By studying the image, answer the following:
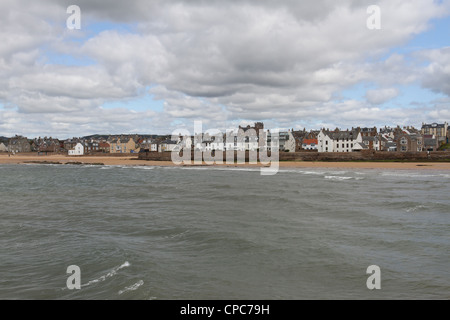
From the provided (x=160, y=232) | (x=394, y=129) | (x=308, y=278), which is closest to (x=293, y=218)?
(x=160, y=232)

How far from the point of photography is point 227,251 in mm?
13992

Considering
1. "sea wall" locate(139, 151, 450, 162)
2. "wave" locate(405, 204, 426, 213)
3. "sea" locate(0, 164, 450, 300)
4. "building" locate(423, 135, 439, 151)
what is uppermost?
"building" locate(423, 135, 439, 151)

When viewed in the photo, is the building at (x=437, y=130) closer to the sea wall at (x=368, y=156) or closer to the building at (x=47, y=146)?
the sea wall at (x=368, y=156)

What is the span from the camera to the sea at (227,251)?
10297mm

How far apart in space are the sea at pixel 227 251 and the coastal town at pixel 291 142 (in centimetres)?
8094

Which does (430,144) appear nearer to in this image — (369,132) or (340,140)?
(369,132)

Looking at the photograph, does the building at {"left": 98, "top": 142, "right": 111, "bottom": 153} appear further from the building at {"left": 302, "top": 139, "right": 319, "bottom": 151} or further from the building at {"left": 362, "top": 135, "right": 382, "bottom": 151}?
the building at {"left": 362, "top": 135, "right": 382, "bottom": 151}

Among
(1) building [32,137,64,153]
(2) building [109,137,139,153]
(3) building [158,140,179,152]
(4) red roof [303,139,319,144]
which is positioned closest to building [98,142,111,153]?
(2) building [109,137,139,153]

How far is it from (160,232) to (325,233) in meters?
7.72

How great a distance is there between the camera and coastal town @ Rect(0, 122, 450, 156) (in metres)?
110

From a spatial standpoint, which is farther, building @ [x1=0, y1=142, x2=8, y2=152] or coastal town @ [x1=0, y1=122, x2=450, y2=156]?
building @ [x1=0, y1=142, x2=8, y2=152]

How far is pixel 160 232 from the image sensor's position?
17.2m

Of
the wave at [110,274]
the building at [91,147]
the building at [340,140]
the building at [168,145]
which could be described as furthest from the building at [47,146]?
the wave at [110,274]

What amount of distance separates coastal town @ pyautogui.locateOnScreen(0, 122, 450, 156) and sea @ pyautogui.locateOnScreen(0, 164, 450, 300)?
80.9m
